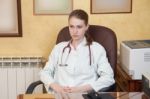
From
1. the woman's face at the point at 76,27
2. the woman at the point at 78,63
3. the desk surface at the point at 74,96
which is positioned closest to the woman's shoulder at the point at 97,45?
the woman at the point at 78,63

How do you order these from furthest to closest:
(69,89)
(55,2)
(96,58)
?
1. (55,2)
2. (96,58)
3. (69,89)

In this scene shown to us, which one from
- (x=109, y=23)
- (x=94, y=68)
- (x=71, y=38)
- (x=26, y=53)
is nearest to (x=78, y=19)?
(x=71, y=38)

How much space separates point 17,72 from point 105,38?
3.16 ft

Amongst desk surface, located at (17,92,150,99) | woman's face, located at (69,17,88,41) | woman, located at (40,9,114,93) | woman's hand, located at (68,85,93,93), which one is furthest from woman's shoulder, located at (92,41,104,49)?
desk surface, located at (17,92,150,99)

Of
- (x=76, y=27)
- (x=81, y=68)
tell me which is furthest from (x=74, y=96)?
(x=76, y=27)

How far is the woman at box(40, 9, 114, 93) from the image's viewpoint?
7.70ft

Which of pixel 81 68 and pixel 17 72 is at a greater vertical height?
pixel 81 68

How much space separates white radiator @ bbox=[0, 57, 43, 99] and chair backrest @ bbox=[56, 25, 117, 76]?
18.3 inches

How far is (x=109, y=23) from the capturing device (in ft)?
9.50

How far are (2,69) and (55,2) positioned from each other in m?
0.84

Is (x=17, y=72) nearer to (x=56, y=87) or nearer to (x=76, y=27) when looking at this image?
(x=56, y=87)

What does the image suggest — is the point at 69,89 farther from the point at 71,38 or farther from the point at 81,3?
the point at 81,3

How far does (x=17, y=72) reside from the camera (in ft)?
9.45

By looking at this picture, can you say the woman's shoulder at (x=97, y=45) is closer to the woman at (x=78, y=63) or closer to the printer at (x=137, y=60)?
the woman at (x=78, y=63)
